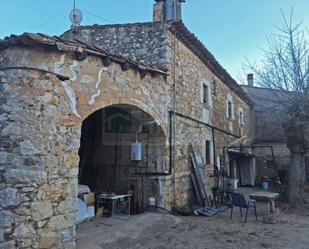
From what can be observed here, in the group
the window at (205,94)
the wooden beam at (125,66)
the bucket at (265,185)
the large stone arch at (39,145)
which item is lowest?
the bucket at (265,185)

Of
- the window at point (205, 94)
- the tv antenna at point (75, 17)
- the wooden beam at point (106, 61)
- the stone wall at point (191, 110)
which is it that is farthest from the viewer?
the window at point (205, 94)

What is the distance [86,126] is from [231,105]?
8.36m

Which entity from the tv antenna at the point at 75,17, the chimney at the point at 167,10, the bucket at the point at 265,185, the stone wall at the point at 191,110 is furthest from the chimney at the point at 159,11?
the bucket at the point at 265,185

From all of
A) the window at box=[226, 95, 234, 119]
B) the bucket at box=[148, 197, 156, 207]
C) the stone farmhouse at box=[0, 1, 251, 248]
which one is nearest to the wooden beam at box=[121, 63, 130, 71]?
the stone farmhouse at box=[0, 1, 251, 248]

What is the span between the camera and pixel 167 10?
9305mm

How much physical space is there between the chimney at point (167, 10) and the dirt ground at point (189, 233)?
235 inches

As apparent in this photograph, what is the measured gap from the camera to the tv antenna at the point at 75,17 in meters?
8.96

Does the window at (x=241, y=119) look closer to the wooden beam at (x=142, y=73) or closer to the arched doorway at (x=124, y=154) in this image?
the arched doorway at (x=124, y=154)

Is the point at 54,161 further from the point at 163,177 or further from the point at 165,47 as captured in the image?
the point at 165,47

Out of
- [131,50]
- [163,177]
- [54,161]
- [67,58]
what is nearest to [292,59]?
[131,50]

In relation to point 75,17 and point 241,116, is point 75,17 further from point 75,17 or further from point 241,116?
point 241,116

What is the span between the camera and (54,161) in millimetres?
4492

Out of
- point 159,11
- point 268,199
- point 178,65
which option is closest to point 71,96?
point 178,65

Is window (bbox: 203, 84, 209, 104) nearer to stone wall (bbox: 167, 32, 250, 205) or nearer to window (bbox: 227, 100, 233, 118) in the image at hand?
stone wall (bbox: 167, 32, 250, 205)
